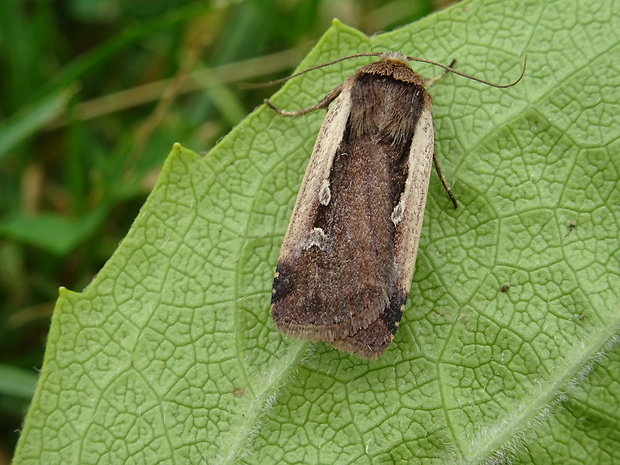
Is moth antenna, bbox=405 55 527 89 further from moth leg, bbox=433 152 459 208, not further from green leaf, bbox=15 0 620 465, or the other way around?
moth leg, bbox=433 152 459 208

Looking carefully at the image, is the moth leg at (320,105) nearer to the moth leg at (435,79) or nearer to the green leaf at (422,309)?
the green leaf at (422,309)

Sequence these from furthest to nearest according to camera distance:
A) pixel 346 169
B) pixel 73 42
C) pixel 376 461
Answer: pixel 73 42 → pixel 346 169 → pixel 376 461

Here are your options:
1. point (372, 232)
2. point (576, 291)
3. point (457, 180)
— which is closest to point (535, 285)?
point (576, 291)

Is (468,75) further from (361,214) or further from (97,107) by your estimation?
(97,107)

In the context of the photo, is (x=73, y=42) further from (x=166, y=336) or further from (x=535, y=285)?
(x=535, y=285)

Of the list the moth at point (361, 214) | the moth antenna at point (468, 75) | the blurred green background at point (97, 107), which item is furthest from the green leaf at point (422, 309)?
the blurred green background at point (97, 107)
